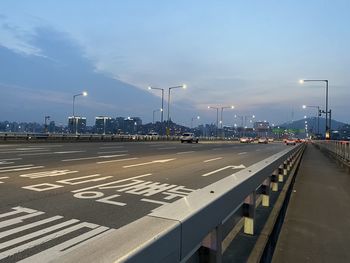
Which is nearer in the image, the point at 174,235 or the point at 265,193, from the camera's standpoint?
the point at 174,235

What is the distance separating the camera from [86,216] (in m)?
7.75

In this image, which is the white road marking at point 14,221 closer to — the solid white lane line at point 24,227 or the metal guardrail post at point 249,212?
the solid white lane line at point 24,227

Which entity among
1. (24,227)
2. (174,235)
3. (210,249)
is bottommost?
(24,227)

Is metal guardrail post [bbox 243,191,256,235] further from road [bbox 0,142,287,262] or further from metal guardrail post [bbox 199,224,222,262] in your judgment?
metal guardrail post [bbox 199,224,222,262]

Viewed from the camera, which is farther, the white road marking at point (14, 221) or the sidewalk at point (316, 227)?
the white road marking at point (14, 221)

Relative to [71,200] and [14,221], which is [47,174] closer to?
[71,200]

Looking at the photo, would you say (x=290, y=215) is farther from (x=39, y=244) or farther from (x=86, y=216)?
(x=39, y=244)

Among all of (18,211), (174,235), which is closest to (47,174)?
(18,211)

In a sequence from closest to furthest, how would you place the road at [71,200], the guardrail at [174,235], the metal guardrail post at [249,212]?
the guardrail at [174,235], the metal guardrail post at [249,212], the road at [71,200]

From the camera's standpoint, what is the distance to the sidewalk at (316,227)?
655cm

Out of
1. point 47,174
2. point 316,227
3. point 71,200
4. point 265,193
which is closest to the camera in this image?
point 265,193

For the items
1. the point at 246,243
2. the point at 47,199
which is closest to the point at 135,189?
the point at 47,199

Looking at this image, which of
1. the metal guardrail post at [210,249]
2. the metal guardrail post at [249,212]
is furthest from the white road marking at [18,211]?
the metal guardrail post at [210,249]

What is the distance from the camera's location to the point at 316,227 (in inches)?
335
